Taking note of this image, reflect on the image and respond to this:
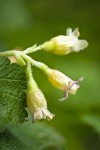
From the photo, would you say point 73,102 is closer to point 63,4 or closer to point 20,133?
point 20,133

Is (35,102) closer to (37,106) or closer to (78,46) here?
(37,106)

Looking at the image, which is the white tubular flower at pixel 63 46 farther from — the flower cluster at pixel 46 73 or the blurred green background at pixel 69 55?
the blurred green background at pixel 69 55

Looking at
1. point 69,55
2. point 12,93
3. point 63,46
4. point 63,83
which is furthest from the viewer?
point 69,55

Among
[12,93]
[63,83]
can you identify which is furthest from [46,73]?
[12,93]

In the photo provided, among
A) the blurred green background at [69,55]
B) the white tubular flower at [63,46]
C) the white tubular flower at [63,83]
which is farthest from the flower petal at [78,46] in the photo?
the blurred green background at [69,55]

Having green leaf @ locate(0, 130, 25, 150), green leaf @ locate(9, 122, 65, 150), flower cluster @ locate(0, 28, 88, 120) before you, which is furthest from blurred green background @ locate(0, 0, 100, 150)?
flower cluster @ locate(0, 28, 88, 120)
